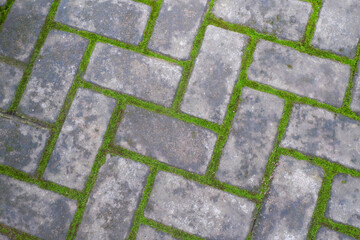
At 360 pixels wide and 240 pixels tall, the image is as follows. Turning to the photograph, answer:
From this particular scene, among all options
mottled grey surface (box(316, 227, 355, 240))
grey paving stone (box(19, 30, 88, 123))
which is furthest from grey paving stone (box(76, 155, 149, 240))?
mottled grey surface (box(316, 227, 355, 240))

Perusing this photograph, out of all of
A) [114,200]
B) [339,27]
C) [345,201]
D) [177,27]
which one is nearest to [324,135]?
[345,201]

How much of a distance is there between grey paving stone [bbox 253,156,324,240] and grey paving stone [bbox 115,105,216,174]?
0.55 m

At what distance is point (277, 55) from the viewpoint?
2311 millimetres

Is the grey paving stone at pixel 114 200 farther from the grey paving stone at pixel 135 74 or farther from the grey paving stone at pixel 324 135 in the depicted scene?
the grey paving stone at pixel 324 135

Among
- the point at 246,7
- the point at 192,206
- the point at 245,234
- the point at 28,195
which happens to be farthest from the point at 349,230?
the point at 28,195

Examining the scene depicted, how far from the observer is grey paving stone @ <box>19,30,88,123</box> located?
229 cm

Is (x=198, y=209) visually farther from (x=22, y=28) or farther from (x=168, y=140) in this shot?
(x=22, y=28)

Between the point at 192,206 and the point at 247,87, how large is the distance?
3.28 ft

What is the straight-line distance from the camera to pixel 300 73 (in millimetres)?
2289

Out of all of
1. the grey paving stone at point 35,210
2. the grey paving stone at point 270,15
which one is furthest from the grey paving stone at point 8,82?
the grey paving stone at point 270,15

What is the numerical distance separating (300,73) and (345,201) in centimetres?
102

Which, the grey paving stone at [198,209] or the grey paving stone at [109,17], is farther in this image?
the grey paving stone at [109,17]

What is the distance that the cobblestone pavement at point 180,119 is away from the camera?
219cm

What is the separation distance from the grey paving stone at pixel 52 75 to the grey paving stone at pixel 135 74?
146 millimetres
